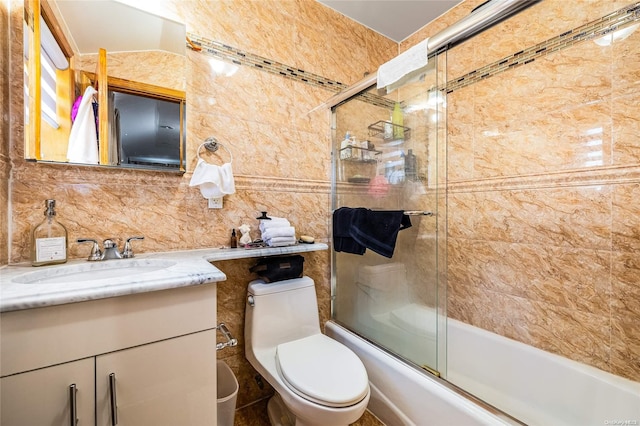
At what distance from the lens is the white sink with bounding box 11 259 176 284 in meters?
0.93

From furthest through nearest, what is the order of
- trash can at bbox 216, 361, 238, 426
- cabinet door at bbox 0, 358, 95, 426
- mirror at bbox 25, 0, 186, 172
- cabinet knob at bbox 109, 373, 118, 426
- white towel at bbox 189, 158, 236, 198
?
white towel at bbox 189, 158, 236, 198
trash can at bbox 216, 361, 238, 426
mirror at bbox 25, 0, 186, 172
cabinet knob at bbox 109, 373, 118, 426
cabinet door at bbox 0, 358, 95, 426

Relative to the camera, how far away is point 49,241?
3.39 feet

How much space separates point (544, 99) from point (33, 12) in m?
2.39

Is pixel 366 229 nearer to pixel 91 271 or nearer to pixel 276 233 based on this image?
pixel 276 233

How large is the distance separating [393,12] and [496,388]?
8.05 feet

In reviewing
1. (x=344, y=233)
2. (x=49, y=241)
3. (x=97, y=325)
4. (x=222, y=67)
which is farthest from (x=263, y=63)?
(x=97, y=325)

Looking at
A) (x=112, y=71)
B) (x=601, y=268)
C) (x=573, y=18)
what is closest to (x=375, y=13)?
(x=573, y=18)

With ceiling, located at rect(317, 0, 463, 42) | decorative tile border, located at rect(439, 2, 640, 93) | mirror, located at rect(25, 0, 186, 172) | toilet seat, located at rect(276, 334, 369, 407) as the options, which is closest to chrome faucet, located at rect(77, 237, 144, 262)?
mirror, located at rect(25, 0, 186, 172)

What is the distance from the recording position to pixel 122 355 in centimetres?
78

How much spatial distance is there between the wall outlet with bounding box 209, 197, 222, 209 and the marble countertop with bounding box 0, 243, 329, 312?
0.87 feet

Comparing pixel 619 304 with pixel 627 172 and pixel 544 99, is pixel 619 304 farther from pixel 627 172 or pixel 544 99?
pixel 544 99

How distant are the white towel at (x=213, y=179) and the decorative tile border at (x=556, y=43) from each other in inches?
44.0

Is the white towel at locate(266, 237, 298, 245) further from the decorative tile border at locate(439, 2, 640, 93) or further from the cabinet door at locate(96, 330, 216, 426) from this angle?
the decorative tile border at locate(439, 2, 640, 93)

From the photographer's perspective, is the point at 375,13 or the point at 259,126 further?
the point at 375,13
